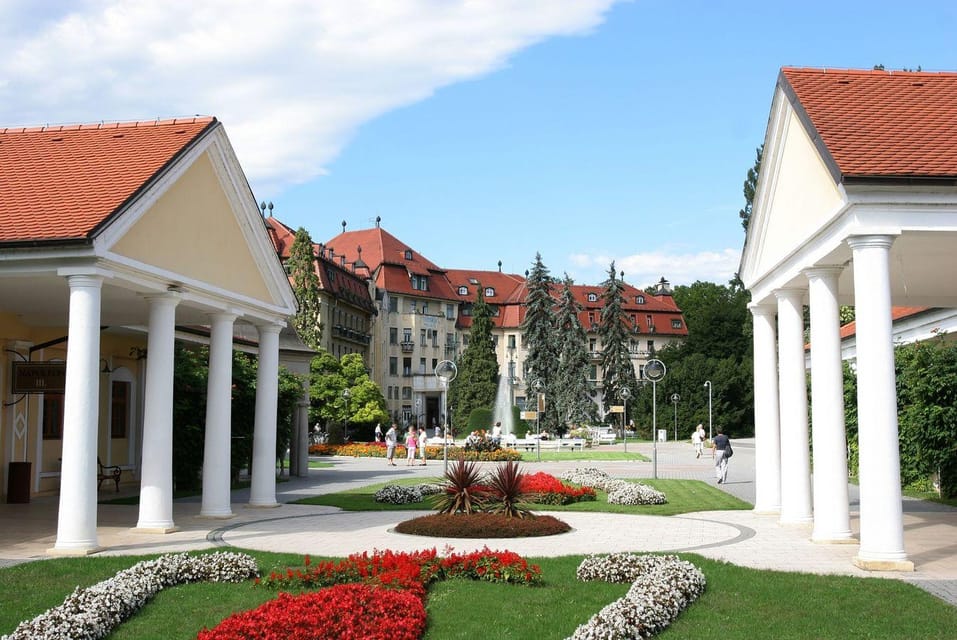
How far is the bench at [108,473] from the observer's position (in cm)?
2368

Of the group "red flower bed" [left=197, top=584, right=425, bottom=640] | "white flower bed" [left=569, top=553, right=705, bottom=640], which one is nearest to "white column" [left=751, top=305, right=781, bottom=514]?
"white flower bed" [left=569, top=553, right=705, bottom=640]

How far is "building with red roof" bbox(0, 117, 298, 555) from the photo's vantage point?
559 inches

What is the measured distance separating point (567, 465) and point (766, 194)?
920 inches

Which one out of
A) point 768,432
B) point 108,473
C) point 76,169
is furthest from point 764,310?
point 108,473

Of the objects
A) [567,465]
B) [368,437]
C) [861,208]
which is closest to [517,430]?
[368,437]

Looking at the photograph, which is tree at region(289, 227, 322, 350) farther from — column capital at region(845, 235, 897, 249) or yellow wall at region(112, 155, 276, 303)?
column capital at region(845, 235, 897, 249)

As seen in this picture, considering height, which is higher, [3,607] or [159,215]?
[159,215]

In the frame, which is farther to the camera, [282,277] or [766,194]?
[282,277]

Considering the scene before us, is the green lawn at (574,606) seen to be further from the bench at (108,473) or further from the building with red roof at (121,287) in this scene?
the bench at (108,473)

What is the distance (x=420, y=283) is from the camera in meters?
101

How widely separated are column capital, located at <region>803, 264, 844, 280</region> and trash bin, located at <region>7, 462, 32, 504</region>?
16711 mm

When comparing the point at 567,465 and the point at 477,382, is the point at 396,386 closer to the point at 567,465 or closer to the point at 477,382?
the point at 477,382

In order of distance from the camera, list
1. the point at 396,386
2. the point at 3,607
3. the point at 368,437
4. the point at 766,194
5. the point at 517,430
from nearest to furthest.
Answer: the point at 3,607
the point at 766,194
the point at 368,437
the point at 517,430
the point at 396,386

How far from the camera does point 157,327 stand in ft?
55.1
